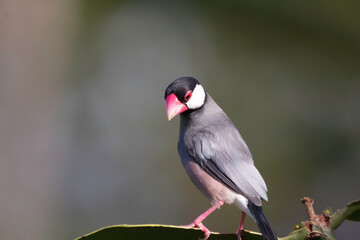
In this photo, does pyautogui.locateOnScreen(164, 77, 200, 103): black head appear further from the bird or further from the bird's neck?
the bird's neck

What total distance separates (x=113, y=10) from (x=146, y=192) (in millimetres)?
1465

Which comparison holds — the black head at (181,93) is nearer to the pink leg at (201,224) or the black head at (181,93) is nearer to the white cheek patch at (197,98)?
the white cheek patch at (197,98)

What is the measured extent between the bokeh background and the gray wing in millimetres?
1551

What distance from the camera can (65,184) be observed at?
4.46 m

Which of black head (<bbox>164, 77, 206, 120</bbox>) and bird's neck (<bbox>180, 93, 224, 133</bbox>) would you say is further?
bird's neck (<bbox>180, 93, 224, 133</bbox>)

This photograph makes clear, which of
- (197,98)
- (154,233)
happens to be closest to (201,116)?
(197,98)

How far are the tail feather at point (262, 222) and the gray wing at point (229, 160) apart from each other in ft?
0.10

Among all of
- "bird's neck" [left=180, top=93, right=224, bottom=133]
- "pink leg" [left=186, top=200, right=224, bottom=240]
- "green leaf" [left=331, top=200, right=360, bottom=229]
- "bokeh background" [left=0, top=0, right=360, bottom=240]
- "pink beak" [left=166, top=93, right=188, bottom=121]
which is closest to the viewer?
"green leaf" [left=331, top=200, right=360, bottom=229]

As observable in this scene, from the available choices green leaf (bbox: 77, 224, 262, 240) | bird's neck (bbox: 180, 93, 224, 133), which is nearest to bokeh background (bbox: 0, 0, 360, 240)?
bird's neck (bbox: 180, 93, 224, 133)

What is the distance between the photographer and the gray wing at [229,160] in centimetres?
183

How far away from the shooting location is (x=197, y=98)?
1973 mm

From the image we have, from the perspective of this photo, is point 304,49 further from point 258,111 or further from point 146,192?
point 146,192

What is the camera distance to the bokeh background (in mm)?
3602

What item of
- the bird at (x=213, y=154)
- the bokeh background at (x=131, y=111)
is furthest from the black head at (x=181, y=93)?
the bokeh background at (x=131, y=111)
